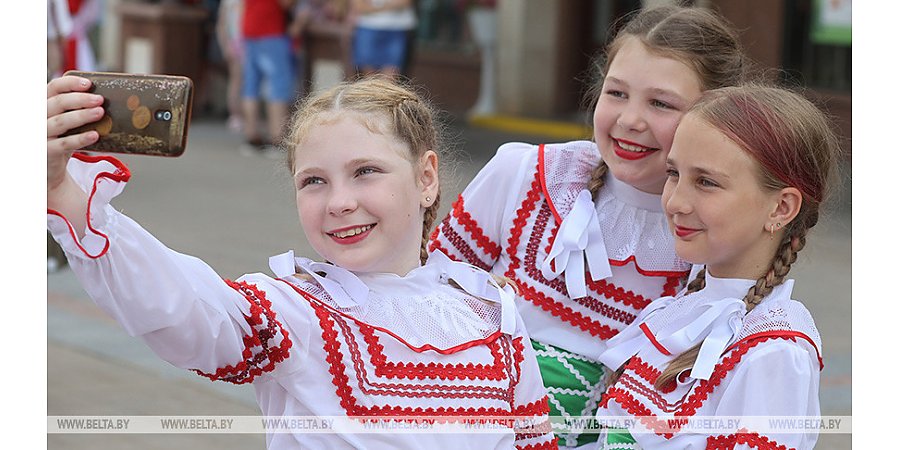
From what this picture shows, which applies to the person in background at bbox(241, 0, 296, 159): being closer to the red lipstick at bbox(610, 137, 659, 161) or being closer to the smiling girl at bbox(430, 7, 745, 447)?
the smiling girl at bbox(430, 7, 745, 447)

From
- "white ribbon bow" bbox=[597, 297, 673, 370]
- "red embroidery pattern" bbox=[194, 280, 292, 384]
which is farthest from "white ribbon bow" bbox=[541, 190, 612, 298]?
"red embroidery pattern" bbox=[194, 280, 292, 384]

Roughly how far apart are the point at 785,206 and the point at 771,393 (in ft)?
1.17

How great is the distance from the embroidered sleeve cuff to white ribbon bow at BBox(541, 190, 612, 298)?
1061 millimetres

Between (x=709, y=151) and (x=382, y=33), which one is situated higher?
(x=709, y=151)

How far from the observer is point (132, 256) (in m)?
1.85

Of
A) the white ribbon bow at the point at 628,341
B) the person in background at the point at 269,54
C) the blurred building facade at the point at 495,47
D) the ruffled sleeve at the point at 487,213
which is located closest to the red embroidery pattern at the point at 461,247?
the ruffled sleeve at the point at 487,213

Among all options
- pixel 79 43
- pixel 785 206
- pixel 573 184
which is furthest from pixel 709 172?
pixel 79 43

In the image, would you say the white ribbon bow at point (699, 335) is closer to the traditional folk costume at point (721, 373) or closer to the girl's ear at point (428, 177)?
the traditional folk costume at point (721, 373)

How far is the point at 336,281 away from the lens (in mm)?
2230

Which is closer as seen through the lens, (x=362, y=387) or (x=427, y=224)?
(x=362, y=387)

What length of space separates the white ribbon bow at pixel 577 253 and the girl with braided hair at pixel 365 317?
0.29m

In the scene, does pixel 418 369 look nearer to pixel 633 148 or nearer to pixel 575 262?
pixel 575 262

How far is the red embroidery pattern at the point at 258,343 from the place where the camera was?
2.04 metres
